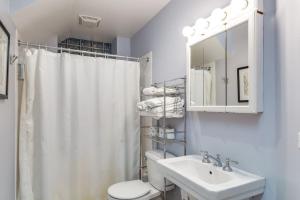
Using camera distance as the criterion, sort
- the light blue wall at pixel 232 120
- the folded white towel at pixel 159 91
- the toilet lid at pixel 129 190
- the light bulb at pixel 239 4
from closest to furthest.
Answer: the light blue wall at pixel 232 120 → the light bulb at pixel 239 4 → the toilet lid at pixel 129 190 → the folded white towel at pixel 159 91

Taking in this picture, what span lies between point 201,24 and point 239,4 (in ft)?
1.21

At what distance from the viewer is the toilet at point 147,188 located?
1843 mm

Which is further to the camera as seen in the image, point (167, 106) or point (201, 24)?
point (167, 106)

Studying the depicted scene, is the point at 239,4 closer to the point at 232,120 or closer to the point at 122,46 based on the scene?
the point at 232,120

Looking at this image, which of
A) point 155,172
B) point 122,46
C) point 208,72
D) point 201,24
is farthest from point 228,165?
point 122,46

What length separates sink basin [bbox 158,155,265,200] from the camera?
1.07 metres

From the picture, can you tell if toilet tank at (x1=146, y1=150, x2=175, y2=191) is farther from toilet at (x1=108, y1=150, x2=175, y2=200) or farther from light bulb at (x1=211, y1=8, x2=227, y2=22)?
light bulb at (x1=211, y1=8, x2=227, y2=22)

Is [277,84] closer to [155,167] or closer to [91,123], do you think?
[155,167]

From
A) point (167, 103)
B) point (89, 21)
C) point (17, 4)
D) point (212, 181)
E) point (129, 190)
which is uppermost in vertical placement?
point (89, 21)

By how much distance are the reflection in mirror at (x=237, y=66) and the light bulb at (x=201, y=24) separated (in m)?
0.24

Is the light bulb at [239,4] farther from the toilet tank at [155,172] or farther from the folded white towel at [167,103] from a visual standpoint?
the toilet tank at [155,172]

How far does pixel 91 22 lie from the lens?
104 inches

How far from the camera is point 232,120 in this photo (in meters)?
1.41

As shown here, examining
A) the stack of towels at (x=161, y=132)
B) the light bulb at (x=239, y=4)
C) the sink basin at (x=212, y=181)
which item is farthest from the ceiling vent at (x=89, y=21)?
the sink basin at (x=212, y=181)
